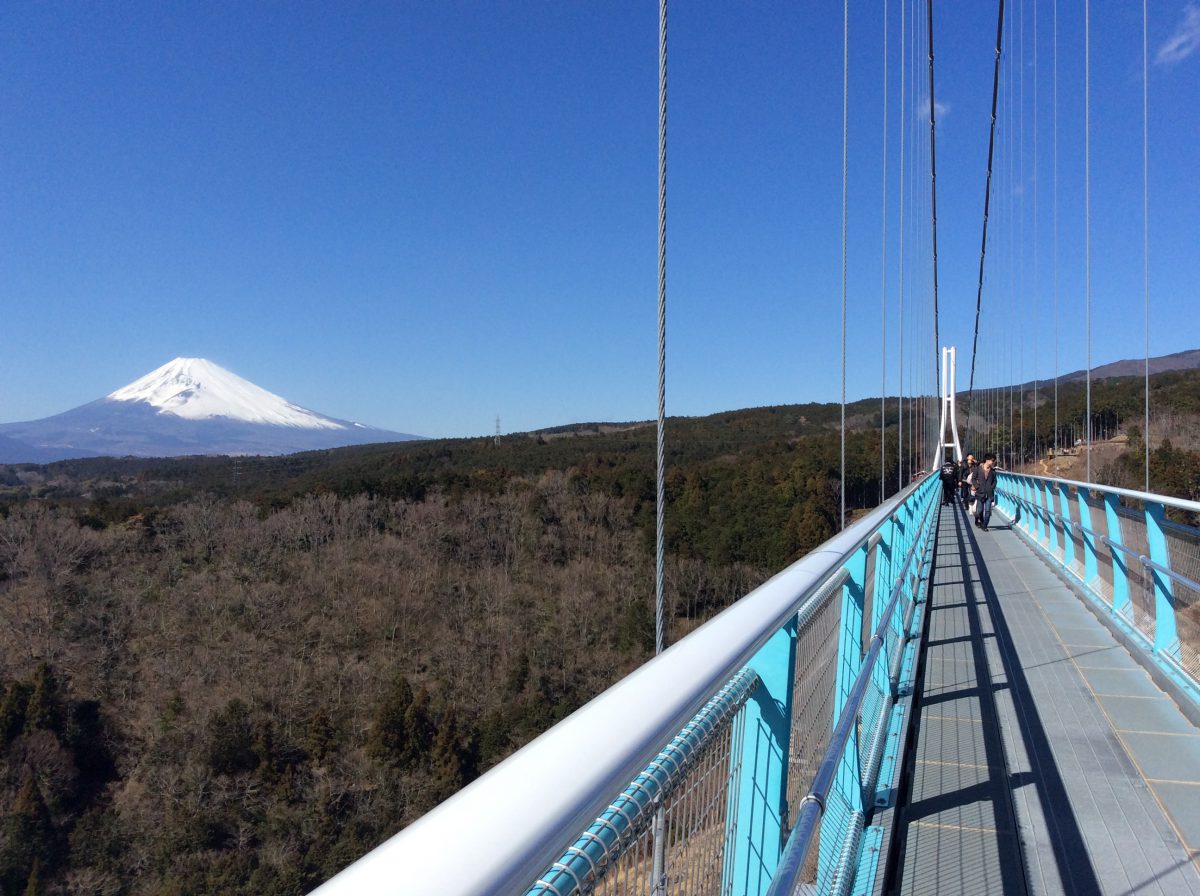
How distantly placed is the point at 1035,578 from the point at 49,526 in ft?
152

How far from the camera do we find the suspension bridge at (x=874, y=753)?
499mm

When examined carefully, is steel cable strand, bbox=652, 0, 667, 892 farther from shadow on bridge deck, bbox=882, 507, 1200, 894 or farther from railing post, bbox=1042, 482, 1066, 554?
railing post, bbox=1042, 482, 1066, 554

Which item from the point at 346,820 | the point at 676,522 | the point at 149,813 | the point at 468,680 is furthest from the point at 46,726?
the point at 676,522

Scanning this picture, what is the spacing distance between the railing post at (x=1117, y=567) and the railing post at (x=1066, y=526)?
167 cm

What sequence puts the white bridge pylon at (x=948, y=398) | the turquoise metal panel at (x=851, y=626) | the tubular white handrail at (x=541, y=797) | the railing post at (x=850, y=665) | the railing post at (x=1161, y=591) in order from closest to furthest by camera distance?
the tubular white handrail at (x=541, y=797), the railing post at (x=850, y=665), the turquoise metal panel at (x=851, y=626), the railing post at (x=1161, y=591), the white bridge pylon at (x=948, y=398)

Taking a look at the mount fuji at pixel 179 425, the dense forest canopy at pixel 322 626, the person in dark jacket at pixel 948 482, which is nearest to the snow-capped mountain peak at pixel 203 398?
the mount fuji at pixel 179 425

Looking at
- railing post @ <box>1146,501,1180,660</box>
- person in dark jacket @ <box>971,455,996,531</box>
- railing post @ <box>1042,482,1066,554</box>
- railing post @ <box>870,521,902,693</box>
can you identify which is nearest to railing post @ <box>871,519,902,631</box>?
railing post @ <box>870,521,902,693</box>

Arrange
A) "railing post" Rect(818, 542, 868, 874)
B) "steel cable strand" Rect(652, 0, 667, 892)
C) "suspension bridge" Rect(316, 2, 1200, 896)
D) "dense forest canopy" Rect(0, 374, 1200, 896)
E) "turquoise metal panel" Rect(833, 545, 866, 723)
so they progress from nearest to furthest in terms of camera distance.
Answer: "suspension bridge" Rect(316, 2, 1200, 896) → "railing post" Rect(818, 542, 868, 874) → "turquoise metal panel" Rect(833, 545, 866, 723) → "steel cable strand" Rect(652, 0, 667, 892) → "dense forest canopy" Rect(0, 374, 1200, 896)

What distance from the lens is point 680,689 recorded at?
26.7 inches

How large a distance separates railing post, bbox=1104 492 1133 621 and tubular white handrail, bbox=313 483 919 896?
416cm

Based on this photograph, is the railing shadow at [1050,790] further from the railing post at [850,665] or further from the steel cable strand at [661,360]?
the steel cable strand at [661,360]

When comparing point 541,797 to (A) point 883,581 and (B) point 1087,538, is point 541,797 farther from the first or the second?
(B) point 1087,538

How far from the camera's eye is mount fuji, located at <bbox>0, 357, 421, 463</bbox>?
12769 centimetres

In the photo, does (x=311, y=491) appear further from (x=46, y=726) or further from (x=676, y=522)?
(x=676, y=522)
